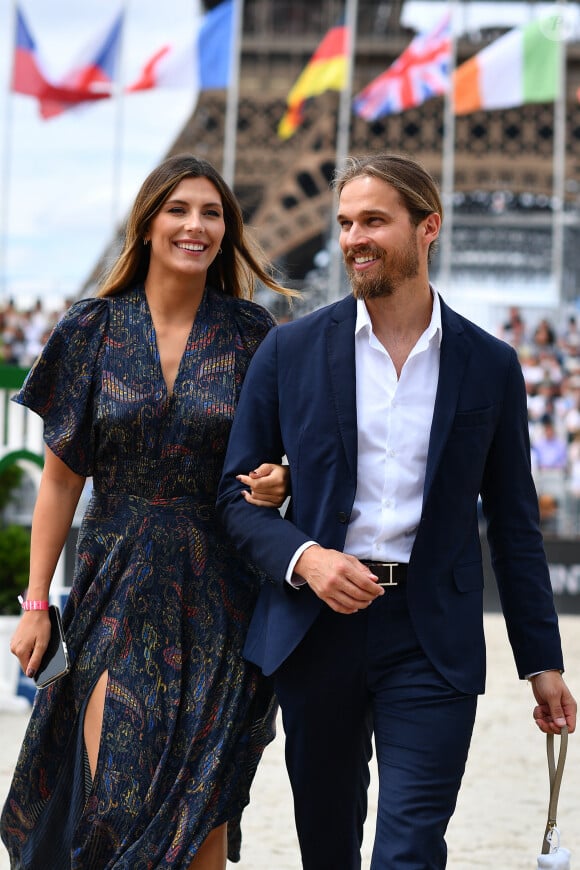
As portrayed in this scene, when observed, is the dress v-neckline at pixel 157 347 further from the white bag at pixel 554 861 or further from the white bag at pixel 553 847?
the white bag at pixel 554 861

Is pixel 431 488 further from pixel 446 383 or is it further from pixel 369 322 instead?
pixel 369 322

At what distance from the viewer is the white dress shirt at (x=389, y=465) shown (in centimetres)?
327

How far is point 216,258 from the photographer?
402cm

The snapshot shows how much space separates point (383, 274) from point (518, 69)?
2133cm

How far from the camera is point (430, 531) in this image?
3.26 meters

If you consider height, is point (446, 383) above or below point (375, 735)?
above

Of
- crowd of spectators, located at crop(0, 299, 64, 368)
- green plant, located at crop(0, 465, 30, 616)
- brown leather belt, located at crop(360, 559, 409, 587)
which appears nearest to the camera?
brown leather belt, located at crop(360, 559, 409, 587)

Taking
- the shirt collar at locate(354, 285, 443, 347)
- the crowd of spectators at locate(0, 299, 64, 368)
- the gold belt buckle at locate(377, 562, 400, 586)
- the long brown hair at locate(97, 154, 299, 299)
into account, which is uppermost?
the crowd of spectators at locate(0, 299, 64, 368)

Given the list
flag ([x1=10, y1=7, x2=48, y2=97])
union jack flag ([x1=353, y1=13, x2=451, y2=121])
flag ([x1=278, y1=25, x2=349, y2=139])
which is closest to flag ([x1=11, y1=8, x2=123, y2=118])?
flag ([x1=10, y1=7, x2=48, y2=97])

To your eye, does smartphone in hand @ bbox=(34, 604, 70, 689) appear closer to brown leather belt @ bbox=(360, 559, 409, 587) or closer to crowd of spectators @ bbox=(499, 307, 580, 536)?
brown leather belt @ bbox=(360, 559, 409, 587)

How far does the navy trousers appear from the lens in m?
3.12

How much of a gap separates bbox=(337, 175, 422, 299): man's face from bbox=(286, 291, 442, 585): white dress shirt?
188 mm

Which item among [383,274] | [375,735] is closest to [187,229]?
[383,274]

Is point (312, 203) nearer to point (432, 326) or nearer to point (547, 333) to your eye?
point (547, 333)
